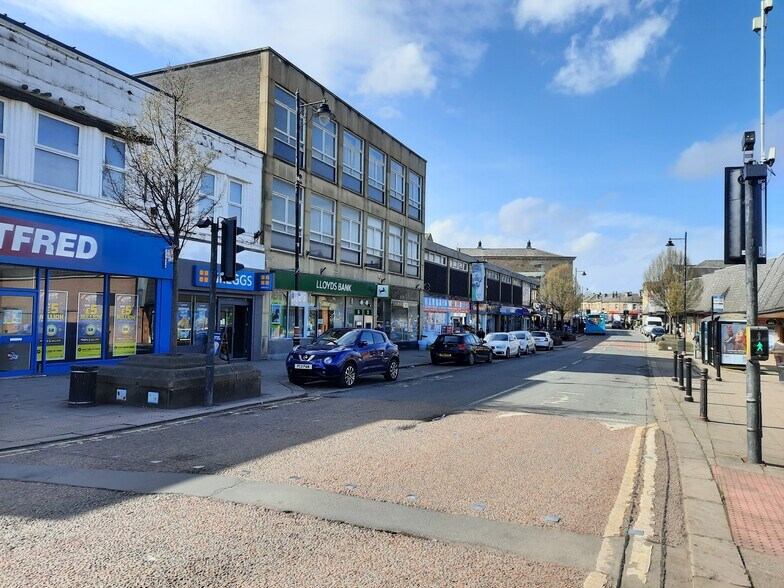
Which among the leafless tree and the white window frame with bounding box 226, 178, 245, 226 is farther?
the white window frame with bounding box 226, 178, 245, 226

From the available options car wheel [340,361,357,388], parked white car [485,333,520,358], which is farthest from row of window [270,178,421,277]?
car wheel [340,361,357,388]

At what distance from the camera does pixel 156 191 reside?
12062 millimetres

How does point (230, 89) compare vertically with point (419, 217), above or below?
above

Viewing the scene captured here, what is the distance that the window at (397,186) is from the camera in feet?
113

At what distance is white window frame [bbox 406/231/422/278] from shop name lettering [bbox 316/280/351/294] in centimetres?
873

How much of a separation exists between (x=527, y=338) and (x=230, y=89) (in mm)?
22793

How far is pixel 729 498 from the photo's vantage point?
18.2ft

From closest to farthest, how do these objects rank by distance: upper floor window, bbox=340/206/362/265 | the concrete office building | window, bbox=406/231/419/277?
the concrete office building → upper floor window, bbox=340/206/362/265 → window, bbox=406/231/419/277

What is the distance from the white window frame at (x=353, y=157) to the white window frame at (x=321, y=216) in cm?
264

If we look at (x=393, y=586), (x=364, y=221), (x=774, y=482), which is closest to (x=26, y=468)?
(x=393, y=586)

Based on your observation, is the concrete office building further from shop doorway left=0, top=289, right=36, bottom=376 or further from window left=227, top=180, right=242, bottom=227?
shop doorway left=0, top=289, right=36, bottom=376

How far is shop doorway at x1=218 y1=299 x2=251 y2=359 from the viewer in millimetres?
21281

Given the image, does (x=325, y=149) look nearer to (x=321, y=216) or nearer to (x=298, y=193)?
(x=321, y=216)

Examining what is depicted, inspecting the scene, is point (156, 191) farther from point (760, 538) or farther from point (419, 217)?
point (419, 217)
